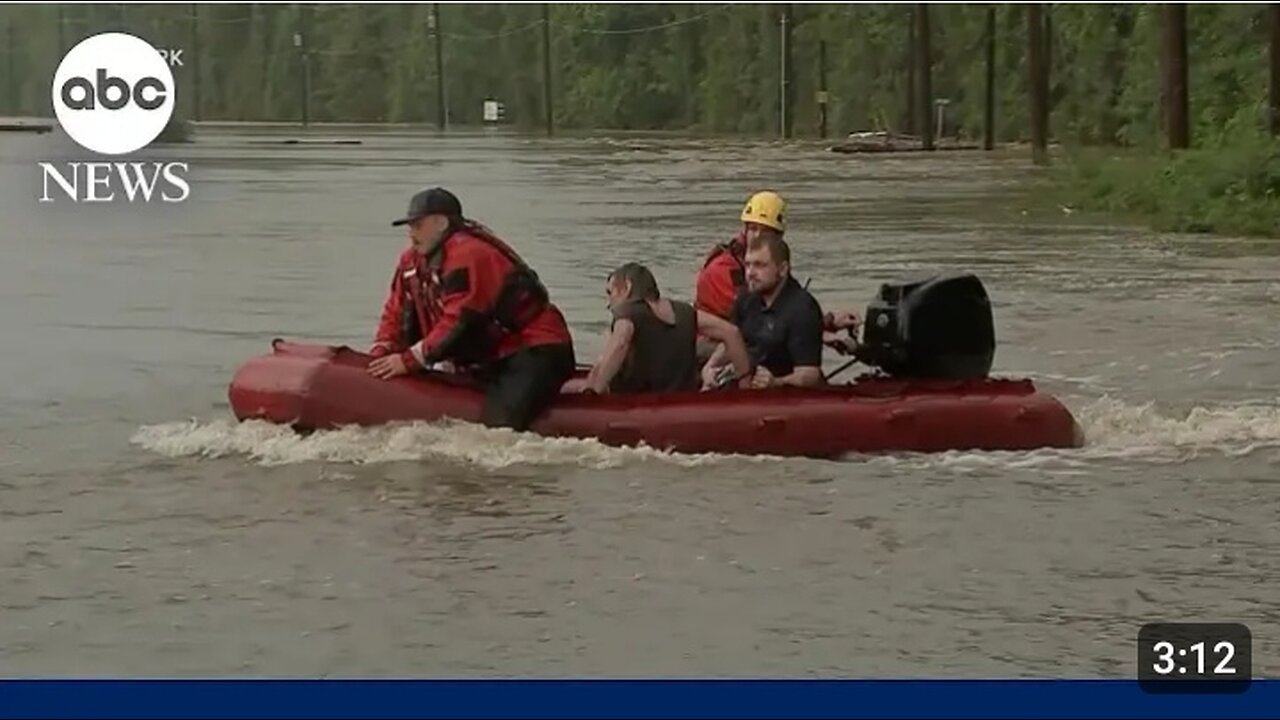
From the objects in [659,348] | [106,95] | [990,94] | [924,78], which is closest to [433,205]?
[659,348]

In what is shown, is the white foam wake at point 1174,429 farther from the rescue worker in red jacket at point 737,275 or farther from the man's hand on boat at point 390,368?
the man's hand on boat at point 390,368

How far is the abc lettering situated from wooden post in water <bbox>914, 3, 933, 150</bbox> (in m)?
32.4

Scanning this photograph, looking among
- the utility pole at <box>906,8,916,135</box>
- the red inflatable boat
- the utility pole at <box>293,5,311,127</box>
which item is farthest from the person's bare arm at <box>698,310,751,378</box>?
the utility pole at <box>906,8,916,135</box>

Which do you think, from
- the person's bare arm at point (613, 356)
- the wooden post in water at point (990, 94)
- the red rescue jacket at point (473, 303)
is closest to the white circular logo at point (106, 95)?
the red rescue jacket at point (473, 303)

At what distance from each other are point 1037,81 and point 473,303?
26.9 meters

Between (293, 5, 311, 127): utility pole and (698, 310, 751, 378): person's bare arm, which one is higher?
(293, 5, 311, 127): utility pole

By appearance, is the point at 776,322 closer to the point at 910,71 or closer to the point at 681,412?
the point at 681,412

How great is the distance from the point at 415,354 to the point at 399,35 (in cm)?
1938

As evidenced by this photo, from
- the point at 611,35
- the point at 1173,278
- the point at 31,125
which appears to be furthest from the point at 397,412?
the point at 611,35

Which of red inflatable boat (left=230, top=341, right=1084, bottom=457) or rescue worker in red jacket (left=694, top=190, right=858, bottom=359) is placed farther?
rescue worker in red jacket (left=694, top=190, right=858, bottom=359)

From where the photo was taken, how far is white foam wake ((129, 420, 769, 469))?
892 cm

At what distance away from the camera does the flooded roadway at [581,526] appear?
6.34 meters

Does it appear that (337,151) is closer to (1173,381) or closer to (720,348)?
(1173,381)

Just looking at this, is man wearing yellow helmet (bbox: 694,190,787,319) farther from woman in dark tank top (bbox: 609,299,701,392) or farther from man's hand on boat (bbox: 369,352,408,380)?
man's hand on boat (bbox: 369,352,408,380)
